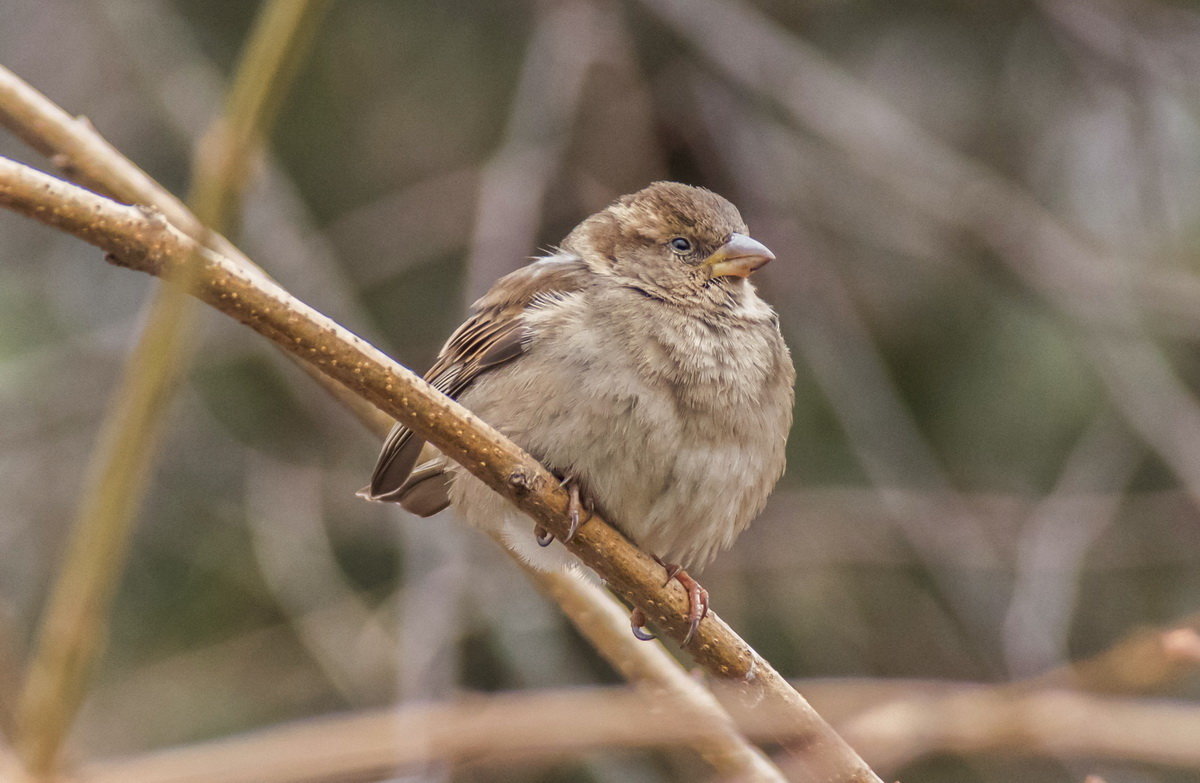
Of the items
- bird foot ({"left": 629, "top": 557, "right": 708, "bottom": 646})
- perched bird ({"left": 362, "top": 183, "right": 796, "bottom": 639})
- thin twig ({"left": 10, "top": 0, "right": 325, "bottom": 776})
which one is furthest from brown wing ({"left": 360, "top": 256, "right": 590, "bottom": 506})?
thin twig ({"left": 10, "top": 0, "right": 325, "bottom": 776})

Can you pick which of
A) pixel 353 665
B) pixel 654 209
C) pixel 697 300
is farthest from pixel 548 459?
pixel 353 665

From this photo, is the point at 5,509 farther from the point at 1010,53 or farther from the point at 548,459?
the point at 1010,53

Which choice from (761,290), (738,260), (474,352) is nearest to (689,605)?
(474,352)

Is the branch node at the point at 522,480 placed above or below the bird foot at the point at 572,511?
below

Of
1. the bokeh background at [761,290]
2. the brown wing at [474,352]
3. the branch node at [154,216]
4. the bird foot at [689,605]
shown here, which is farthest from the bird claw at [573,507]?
the bokeh background at [761,290]

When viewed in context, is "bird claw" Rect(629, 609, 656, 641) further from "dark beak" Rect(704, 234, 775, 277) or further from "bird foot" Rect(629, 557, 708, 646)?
"dark beak" Rect(704, 234, 775, 277)

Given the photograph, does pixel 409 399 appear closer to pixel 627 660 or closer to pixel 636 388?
pixel 636 388

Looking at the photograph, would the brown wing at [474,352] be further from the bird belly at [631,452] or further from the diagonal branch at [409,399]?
the diagonal branch at [409,399]
